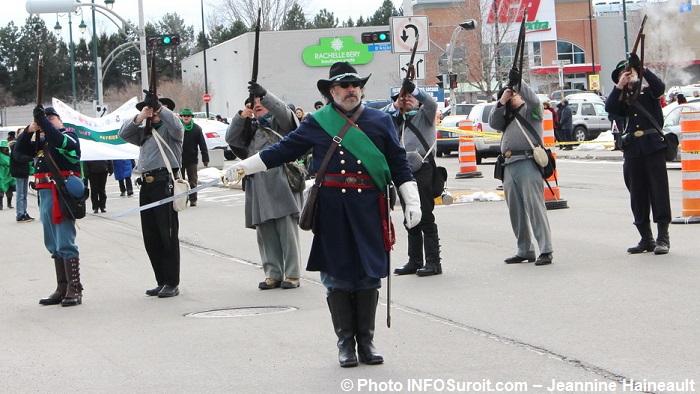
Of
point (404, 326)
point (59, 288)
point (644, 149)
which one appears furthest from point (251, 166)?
point (644, 149)

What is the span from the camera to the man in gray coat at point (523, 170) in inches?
435

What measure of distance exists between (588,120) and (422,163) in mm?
31594

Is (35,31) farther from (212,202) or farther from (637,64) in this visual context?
(637,64)

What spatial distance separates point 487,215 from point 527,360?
9.76 m

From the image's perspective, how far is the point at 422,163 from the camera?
1081 cm

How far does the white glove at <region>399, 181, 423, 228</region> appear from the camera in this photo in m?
7.08

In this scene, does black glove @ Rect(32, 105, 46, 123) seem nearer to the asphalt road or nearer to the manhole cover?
the asphalt road

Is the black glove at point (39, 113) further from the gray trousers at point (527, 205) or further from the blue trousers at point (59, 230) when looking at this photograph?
the gray trousers at point (527, 205)

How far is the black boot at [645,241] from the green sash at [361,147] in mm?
5024

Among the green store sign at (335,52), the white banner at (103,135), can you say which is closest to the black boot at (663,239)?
the white banner at (103,135)

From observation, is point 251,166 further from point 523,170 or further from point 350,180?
point 523,170

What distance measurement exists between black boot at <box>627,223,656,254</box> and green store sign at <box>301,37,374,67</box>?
63728mm

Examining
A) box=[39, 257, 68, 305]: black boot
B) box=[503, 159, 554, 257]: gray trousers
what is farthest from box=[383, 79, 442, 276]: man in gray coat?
box=[39, 257, 68, 305]: black boot

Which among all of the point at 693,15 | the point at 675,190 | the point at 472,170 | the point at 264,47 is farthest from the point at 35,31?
the point at 675,190
